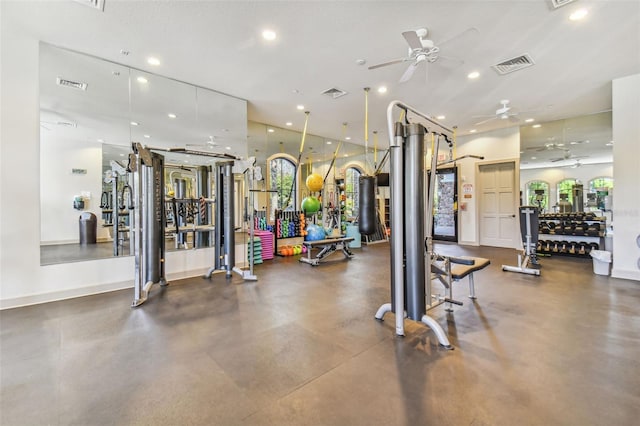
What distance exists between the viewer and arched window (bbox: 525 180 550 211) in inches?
312

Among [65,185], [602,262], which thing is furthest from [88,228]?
[602,262]

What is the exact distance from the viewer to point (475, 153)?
9.06 m

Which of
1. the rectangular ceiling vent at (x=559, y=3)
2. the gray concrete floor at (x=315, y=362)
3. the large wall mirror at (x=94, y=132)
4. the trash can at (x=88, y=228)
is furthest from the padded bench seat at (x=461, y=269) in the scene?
the trash can at (x=88, y=228)

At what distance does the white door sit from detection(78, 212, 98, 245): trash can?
1004cm

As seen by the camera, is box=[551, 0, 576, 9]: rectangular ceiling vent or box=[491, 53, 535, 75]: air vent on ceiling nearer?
box=[551, 0, 576, 9]: rectangular ceiling vent

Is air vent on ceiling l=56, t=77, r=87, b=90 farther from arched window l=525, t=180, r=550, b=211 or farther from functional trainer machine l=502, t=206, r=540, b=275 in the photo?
arched window l=525, t=180, r=550, b=211

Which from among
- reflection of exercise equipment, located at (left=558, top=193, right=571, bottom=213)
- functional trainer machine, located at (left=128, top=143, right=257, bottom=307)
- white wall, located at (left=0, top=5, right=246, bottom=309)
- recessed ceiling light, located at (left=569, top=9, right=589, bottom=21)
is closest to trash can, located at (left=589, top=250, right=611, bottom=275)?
reflection of exercise equipment, located at (left=558, top=193, right=571, bottom=213)

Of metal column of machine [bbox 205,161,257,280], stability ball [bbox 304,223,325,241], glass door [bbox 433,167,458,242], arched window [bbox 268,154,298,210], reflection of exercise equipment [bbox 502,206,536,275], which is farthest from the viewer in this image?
glass door [bbox 433,167,458,242]

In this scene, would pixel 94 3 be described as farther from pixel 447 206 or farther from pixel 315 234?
pixel 447 206

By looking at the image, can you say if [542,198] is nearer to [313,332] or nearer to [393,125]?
[393,125]

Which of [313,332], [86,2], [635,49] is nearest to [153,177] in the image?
[86,2]

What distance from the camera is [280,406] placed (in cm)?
178

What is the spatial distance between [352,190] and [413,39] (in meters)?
7.73

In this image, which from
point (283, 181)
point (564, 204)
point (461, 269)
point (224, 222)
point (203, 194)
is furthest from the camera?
point (283, 181)
